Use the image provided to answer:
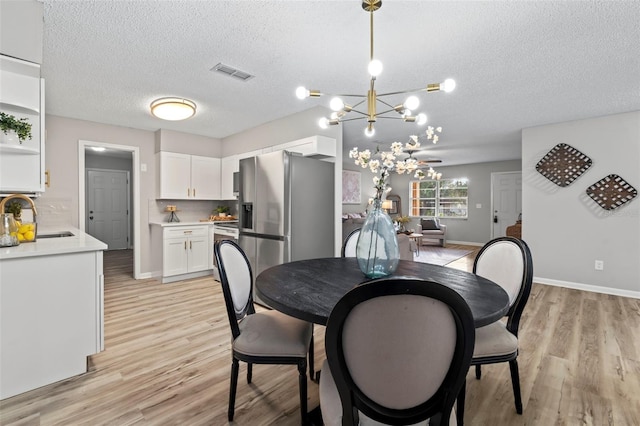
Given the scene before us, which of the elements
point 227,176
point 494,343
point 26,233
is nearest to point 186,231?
point 227,176

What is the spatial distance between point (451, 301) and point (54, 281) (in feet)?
7.79

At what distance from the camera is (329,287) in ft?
4.97

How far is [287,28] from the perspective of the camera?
2113 mm

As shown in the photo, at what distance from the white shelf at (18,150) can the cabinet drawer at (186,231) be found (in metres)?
2.48

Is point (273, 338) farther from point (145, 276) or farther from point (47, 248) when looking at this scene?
point (145, 276)

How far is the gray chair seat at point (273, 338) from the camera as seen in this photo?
153 centimetres

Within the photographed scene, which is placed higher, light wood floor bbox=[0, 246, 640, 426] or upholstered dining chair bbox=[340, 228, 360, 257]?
upholstered dining chair bbox=[340, 228, 360, 257]

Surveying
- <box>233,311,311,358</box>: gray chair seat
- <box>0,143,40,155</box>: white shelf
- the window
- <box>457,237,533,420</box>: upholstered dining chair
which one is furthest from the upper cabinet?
the window

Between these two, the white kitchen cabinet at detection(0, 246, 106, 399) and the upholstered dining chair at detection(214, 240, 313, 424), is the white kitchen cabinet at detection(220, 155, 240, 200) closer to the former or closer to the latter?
the white kitchen cabinet at detection(0, 246, 106, 399)

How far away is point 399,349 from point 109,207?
8523 millimetres

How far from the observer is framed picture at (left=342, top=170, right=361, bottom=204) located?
8.55 meters

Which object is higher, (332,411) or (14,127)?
(14,127)

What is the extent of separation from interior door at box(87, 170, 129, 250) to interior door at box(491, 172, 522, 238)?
32.3 feet

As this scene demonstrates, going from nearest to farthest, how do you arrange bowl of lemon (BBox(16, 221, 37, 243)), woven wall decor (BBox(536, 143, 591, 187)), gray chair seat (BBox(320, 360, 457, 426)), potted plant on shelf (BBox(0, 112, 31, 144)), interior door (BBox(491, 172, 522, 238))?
gray chair seat (BBox(320, 360, 457, 426)), potted plant on shelf (BBox(0, 112, 31, 144)), bowl of lemon (BBox(16, 221, 37, 243)), woven wall decor (BBox(536, 143, 591, 187)), interior door (BBox(491, 172, 522, 238))
